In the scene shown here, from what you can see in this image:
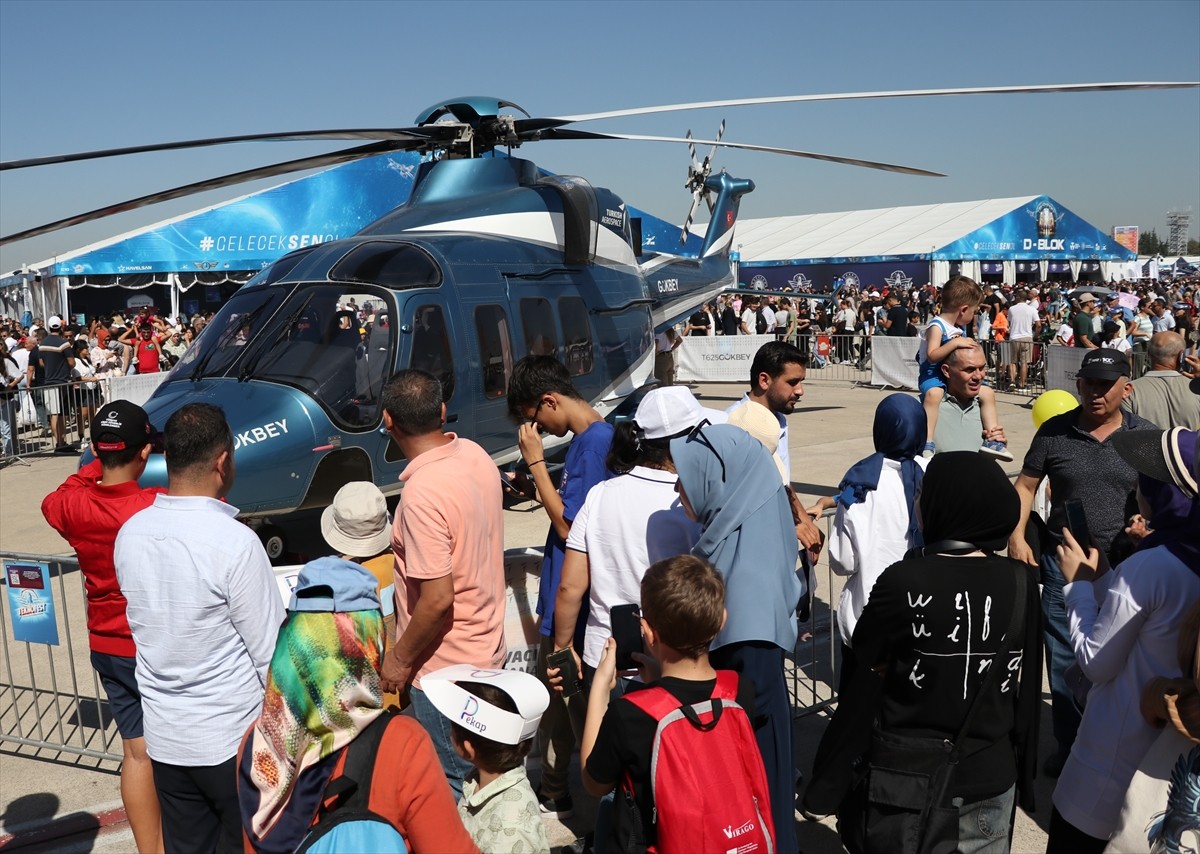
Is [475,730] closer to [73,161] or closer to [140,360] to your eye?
[73,161]

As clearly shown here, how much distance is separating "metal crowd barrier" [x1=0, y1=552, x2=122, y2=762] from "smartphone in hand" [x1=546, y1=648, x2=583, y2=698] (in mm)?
2401

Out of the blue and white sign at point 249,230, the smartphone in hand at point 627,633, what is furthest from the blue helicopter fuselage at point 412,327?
the blue and white sign at point 249,230

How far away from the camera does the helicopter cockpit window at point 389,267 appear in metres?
7.84

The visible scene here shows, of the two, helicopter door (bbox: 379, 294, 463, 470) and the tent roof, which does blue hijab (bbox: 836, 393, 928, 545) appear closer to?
helicopter door (bbox: 379, 294, 463, 470)

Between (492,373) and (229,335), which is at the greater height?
(229,335)

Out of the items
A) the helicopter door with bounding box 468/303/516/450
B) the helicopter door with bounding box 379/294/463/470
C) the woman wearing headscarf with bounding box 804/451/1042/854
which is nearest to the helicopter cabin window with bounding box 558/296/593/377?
the helicopter door with bounding box 468/303/516/450

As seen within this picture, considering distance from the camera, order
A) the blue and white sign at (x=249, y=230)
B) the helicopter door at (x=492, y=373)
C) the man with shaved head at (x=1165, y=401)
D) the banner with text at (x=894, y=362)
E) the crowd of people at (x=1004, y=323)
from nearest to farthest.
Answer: the man with shaved head at (x=1165, y=401)
the helicopter door at (x=492, y=373)
the crowd of people at (x=1004, y=323)
the banner with text at (x=894, y=362)
the blue and white sign at (x=249, y=230)

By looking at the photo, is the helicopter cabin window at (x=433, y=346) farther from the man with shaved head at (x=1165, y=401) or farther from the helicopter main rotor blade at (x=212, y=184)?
the man with shaved head at (x=1165, y=401)

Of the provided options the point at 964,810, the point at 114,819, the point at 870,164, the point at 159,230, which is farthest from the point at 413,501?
the point at 159,230

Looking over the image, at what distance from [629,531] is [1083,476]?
224cm

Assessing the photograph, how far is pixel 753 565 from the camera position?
10.3 feet

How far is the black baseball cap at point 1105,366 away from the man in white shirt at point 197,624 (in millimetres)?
3493

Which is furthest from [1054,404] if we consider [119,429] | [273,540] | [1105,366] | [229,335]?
[229,335]

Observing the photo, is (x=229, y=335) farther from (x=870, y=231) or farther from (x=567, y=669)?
(x=870, y=231)
